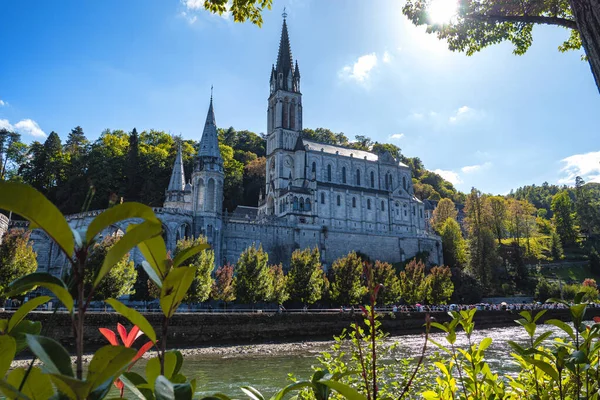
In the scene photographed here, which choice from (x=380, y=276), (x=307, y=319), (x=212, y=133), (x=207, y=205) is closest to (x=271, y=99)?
(x=212, y=133)

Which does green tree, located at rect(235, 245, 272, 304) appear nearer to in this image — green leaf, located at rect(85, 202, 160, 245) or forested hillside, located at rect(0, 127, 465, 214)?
forested hillside, located at rect(0, 127, 465, 214)

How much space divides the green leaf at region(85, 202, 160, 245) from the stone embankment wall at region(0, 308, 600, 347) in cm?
2337

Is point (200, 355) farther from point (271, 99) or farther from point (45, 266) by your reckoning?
point (271, 99)

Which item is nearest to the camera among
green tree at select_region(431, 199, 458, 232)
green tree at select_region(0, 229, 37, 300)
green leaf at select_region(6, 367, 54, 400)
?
green leaf at select_region(6, 367, 54, 400)

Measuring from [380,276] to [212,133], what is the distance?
23426 mm

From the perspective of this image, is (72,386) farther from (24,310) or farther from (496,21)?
(496,21)

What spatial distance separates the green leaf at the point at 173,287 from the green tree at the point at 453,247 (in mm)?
70462

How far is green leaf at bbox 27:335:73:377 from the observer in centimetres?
140

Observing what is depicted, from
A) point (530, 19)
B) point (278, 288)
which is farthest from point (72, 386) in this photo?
point (278, 288)

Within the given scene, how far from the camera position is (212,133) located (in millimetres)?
48594

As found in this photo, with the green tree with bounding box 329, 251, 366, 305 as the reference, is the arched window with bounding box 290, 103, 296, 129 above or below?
above

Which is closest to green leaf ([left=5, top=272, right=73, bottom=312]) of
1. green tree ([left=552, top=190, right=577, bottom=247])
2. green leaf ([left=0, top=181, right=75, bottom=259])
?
green leaf ([left=0, top=181, right=75, bottom=259])

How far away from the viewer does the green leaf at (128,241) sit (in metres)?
1.64

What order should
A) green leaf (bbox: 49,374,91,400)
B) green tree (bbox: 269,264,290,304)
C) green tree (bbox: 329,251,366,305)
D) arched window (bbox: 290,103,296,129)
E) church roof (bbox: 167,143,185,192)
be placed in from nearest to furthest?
green leaf (bbox: 49,374,91,400) < green tree (bbox: 269,264,290,304) < green tree (bbox: 329,251,366,305) < church roof (bbox: 167,143,185,192) < arched window (bbox: 290,103,296,129)
